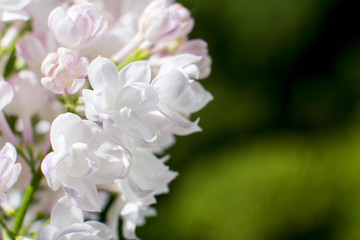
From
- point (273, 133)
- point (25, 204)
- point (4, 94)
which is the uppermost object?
point (4, 94)

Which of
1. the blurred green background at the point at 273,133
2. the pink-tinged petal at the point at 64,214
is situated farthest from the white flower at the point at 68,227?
the blurred green background at the point at 273,133

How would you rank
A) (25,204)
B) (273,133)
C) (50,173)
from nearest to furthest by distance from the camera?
(50,173), (25,204), (273,133)

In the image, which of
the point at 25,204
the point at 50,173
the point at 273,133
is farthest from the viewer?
the point at 273,133

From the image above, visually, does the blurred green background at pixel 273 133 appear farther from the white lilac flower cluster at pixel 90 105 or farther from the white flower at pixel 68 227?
the white flower at pixel 68 227

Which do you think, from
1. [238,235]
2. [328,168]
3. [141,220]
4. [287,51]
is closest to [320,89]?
[287,51]

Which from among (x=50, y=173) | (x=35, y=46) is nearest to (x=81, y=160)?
(x=50, y=173)

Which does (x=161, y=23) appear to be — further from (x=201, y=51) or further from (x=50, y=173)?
(x=50, y=173)
